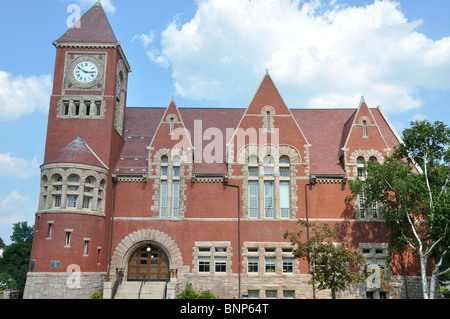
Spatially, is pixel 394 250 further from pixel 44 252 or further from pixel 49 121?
pixel 49 121

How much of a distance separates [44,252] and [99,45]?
15619mm

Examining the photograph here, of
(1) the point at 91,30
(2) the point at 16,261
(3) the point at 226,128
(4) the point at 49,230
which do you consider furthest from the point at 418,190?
(2) the point at 16,261

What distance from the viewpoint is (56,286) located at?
2444cm

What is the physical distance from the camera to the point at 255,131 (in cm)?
2961

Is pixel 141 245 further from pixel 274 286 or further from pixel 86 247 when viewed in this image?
pixel 274 286

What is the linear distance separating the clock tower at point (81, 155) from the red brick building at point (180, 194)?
78mm

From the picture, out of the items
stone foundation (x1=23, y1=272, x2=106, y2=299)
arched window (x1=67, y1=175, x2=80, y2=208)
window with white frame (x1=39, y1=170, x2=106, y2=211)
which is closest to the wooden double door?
stone foundation (x1=23, y1=272, x2=106, y2=299)

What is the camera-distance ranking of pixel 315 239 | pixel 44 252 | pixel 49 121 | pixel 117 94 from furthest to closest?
1. pixel 117 94
2. pixel 49 121
3. pixel 44 252
4. pixel 315 239

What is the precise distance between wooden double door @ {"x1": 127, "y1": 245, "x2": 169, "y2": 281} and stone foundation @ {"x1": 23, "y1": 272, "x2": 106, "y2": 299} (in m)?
3.62

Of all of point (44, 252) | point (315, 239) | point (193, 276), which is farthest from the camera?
point (193, 276)

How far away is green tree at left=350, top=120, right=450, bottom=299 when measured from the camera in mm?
23844

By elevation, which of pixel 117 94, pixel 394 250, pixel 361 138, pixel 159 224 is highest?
pixel 117 94

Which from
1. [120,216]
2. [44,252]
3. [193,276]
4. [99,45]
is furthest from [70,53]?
[193,276]

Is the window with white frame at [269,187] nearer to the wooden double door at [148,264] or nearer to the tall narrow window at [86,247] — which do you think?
the wooden double door at [148,264]
